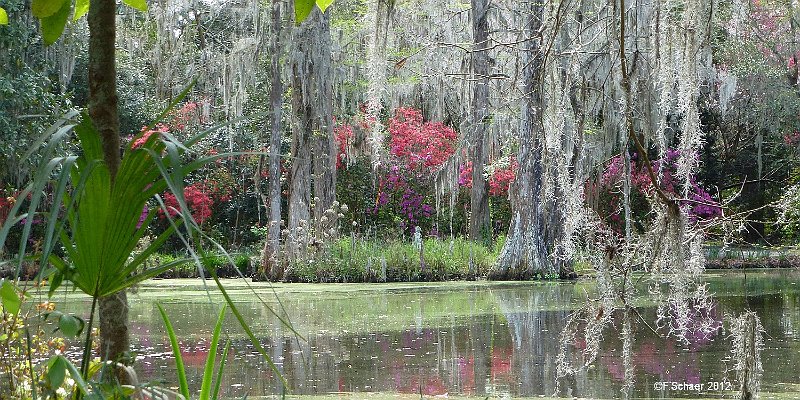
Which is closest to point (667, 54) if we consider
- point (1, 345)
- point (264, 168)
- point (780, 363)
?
point (780, 363)

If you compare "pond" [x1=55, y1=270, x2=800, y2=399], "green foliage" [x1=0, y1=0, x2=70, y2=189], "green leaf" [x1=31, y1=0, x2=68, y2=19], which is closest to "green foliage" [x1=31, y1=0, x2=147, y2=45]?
"green leaf" [x1=31, y1=0, x2=68, y2=19]

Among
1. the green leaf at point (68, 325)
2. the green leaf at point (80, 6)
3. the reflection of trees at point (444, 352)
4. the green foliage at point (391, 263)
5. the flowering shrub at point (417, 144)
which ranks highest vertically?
the flowering shrub at point (417, 144)

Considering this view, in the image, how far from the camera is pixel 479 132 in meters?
14.6

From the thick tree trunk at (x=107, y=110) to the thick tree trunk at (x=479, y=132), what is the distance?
11.6 metres

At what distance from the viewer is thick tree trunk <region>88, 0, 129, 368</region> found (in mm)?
1806

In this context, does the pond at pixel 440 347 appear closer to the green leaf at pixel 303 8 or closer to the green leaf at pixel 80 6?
the green leaf at pixel 303 8

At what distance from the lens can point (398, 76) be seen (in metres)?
17.1

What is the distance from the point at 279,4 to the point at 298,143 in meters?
2.04

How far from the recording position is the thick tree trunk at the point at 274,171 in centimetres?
1279

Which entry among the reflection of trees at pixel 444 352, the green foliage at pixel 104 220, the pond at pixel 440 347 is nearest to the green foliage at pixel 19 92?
the pond at pixel 440 347

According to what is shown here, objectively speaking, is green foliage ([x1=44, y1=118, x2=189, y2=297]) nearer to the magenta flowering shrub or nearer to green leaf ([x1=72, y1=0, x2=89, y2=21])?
green leaf ([x1=72, y1=0, x2=89, y2=21])

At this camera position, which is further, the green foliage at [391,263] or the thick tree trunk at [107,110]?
the green foliage at [391,263]

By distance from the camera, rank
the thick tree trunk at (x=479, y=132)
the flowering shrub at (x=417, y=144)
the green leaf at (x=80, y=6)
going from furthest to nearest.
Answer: the flowering shrub at (x=417, y=144), the thick tree trunk at (x=479, y=132), the green leaf at (x=80, y=6)

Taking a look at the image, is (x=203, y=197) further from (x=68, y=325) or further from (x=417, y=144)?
(x=68, y=325)
